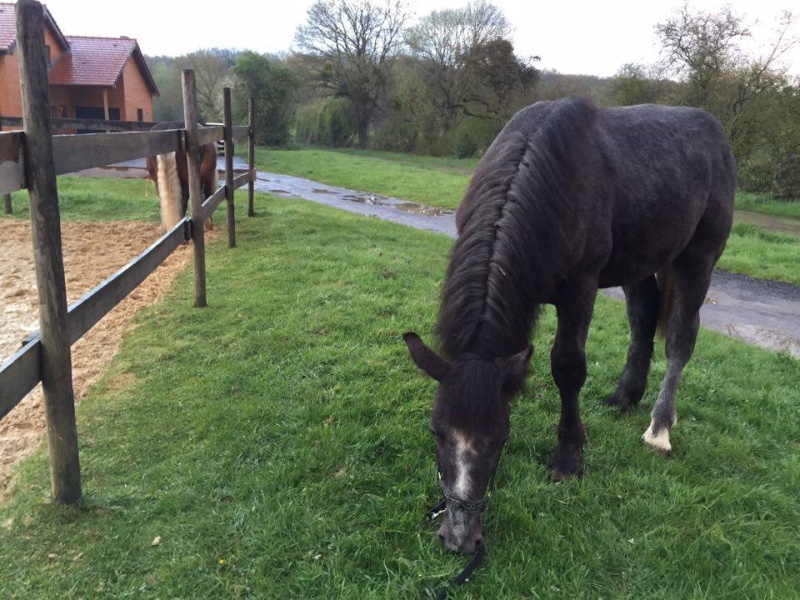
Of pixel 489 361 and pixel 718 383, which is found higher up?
pixel 489 361

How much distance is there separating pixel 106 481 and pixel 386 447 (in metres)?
1.54

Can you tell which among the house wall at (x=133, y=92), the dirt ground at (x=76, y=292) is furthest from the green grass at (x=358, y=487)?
the house wall at (x=133, y=92)

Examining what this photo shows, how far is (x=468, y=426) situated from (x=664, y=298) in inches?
102

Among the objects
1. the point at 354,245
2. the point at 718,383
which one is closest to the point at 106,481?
the point at 718,383

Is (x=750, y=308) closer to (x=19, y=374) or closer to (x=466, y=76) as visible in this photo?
(x=19, y=374)

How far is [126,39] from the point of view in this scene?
25.0 m

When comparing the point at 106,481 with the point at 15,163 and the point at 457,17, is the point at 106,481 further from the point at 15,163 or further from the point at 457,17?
the point at 457,17

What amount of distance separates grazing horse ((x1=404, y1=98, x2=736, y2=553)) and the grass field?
6244 mm

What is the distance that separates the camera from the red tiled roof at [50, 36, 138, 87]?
76.2 feet

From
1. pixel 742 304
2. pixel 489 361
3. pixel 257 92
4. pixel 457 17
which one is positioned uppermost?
pixel 457 17

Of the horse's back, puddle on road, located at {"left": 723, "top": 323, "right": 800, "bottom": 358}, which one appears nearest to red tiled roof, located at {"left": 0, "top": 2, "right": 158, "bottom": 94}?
puddle on road, located at {"left": 723, "top": 323, "right": 800, "bottom": 358}

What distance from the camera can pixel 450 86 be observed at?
3125cm

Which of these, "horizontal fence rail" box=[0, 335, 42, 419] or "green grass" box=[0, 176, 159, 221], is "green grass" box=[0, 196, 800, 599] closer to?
"horizontal fence rail" box=[0, 335, 42, 419]

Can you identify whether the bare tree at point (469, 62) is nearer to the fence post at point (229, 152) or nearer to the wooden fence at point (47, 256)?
the fence post at point (229, 152)
